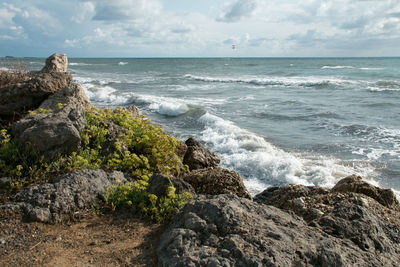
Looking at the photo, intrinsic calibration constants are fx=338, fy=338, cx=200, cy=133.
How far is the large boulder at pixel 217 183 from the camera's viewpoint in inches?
183

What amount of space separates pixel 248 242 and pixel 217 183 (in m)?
2.16

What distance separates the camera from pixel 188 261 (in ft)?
7.92

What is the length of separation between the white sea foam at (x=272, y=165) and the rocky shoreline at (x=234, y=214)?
7.06 ft

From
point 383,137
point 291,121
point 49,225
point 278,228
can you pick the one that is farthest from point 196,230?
point 291,121

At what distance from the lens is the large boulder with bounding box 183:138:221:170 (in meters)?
6.24

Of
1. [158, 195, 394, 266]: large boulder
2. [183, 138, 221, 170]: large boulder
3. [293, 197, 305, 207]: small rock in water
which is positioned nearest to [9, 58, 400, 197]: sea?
[183, 138, 221, 170]: large boulder

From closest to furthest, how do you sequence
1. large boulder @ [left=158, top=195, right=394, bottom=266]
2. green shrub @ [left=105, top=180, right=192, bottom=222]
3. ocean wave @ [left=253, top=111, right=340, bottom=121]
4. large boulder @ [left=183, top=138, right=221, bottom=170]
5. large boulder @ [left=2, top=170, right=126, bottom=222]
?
large boulder @ [left=158, top=195, right=394, bottom=266]
large boulder @ [left=2, top=170, right=126, bottom=222]
green shrub @ [left=105, top=180, right=192, bottom=222]
large boulder @ [left=183, top=138, right=221, bottom=170]
ocean wave @ [left=253, top=111, right=340, bottom=121]

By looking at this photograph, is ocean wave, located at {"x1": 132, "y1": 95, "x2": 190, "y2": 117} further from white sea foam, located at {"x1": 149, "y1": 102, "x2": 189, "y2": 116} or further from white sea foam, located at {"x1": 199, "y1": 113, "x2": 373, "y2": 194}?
white sea foam, located at {"x1": 199, "y1": 113, "x2": 373, "y2": 194}

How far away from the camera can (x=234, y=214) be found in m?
2.83

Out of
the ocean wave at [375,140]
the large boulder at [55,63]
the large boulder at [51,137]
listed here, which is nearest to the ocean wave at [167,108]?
the large boulder at [55,63]

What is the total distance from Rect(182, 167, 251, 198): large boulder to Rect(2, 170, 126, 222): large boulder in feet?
4.09

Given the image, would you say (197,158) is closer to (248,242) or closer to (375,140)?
(248,242)

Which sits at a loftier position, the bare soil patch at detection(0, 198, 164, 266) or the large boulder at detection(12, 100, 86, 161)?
the large boulder at detection(12, 100, 86, 161)

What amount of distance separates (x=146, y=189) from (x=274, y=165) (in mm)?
4727
